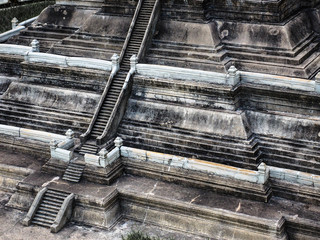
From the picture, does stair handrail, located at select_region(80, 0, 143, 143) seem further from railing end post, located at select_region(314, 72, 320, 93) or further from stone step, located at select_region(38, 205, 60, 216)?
railing end post, located at select_region(314, 72, 320, 93)

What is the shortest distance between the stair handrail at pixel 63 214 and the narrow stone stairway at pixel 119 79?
8.40ft

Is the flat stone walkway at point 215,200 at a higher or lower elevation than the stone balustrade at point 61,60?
lower

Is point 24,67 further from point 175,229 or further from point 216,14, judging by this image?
point 175,229

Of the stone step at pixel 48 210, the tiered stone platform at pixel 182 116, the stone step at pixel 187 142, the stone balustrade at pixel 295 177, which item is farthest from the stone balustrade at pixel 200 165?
the stone step at pixel 48 210

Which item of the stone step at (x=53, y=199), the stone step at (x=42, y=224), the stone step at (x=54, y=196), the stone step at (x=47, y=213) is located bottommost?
the stone step at (x=42, y=224)

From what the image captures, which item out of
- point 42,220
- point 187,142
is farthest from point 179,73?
point 42,220

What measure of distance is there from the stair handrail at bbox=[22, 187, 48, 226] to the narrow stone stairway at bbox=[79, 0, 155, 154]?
2522 millimetres

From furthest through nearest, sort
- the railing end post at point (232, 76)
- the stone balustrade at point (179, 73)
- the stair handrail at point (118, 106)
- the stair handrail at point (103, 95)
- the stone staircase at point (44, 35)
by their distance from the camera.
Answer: the stone staircase at point (44, 35), the stair handrail at point (103, 95), the stair handrail at point (118, 106), the stone balustrade at point (179, 73), the railing end post at point (232, 76)

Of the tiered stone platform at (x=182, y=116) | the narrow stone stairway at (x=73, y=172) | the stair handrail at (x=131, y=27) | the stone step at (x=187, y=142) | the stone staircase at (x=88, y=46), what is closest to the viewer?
the tiered stone platform at (x=182, y=116)

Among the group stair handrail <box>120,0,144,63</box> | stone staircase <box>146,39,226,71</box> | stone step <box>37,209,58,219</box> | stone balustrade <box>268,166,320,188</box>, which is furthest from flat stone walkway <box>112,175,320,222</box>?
stair handrail <box>120,0,144,63</box>

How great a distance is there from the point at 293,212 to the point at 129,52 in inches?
417

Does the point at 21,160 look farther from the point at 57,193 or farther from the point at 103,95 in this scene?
the point at 103,95

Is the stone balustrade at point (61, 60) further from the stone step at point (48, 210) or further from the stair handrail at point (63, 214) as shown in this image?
the stone step at point (48, 210)

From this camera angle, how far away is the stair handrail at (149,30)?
2682 centimetres
